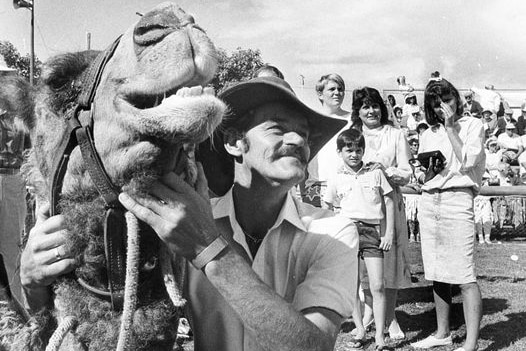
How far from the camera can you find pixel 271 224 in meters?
2.30

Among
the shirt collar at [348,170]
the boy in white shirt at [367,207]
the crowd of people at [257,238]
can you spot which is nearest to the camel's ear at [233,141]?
the crowd of people at [257,238]

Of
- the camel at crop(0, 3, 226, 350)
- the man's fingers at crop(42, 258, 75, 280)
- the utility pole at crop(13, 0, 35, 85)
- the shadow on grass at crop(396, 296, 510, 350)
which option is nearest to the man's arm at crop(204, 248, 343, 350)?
the camel at crop(0, 3, 226, 350)

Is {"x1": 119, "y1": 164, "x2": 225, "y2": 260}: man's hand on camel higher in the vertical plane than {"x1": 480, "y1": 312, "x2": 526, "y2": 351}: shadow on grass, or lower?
higher

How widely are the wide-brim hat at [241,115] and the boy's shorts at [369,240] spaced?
Result: 3025mm

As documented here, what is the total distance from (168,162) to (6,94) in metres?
0.62

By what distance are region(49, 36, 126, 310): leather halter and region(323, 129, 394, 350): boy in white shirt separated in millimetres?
3807

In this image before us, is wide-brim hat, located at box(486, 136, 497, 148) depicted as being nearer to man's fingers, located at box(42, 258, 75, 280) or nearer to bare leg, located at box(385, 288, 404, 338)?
bare leg, located at box(385, 288, 404, 338)

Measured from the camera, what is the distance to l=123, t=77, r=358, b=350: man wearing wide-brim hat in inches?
82.0

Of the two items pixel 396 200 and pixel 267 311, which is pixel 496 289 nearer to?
pixel 396 200

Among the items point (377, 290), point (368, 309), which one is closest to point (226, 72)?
point (377, 290)

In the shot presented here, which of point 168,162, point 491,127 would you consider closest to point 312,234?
point 168,162

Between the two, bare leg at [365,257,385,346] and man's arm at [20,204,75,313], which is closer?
man's arm at [20,204,75,313]

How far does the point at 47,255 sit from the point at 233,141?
854mm

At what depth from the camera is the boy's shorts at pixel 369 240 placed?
536 centimetres
